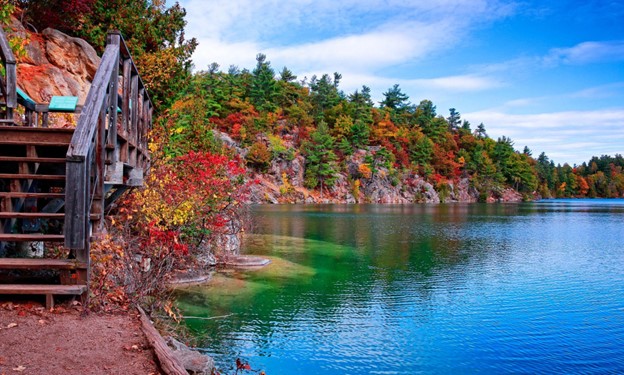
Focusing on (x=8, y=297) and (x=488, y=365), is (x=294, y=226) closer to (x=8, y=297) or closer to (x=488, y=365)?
(x=488, y=365)

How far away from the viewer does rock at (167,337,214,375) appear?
648 centimetres

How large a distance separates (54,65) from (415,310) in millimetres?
12796

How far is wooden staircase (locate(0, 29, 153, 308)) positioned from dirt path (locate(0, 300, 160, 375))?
0.25 meters

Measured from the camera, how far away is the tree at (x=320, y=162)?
231 feet

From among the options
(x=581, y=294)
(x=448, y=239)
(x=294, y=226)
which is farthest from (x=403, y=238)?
(x=581, y=294)

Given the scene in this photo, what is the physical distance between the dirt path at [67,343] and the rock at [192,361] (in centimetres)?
163

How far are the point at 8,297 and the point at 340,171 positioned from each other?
7098 centimetres

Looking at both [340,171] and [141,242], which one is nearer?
[141,242]

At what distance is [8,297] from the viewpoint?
511 centimetres

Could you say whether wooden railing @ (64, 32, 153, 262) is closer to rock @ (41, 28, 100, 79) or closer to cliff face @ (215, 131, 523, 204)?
rock @ (41, 28, 100, 79)

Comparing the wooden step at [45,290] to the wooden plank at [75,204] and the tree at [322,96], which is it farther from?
the tree at [322,96]

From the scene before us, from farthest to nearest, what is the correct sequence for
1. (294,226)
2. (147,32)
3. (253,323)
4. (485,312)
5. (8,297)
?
(294,226) → (147,32) → (485,312) → (253,323) → (8,297)

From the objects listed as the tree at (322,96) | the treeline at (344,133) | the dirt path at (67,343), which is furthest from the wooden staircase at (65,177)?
the tree at (322,96)

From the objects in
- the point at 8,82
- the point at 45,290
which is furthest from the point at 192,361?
the point at 8,82
